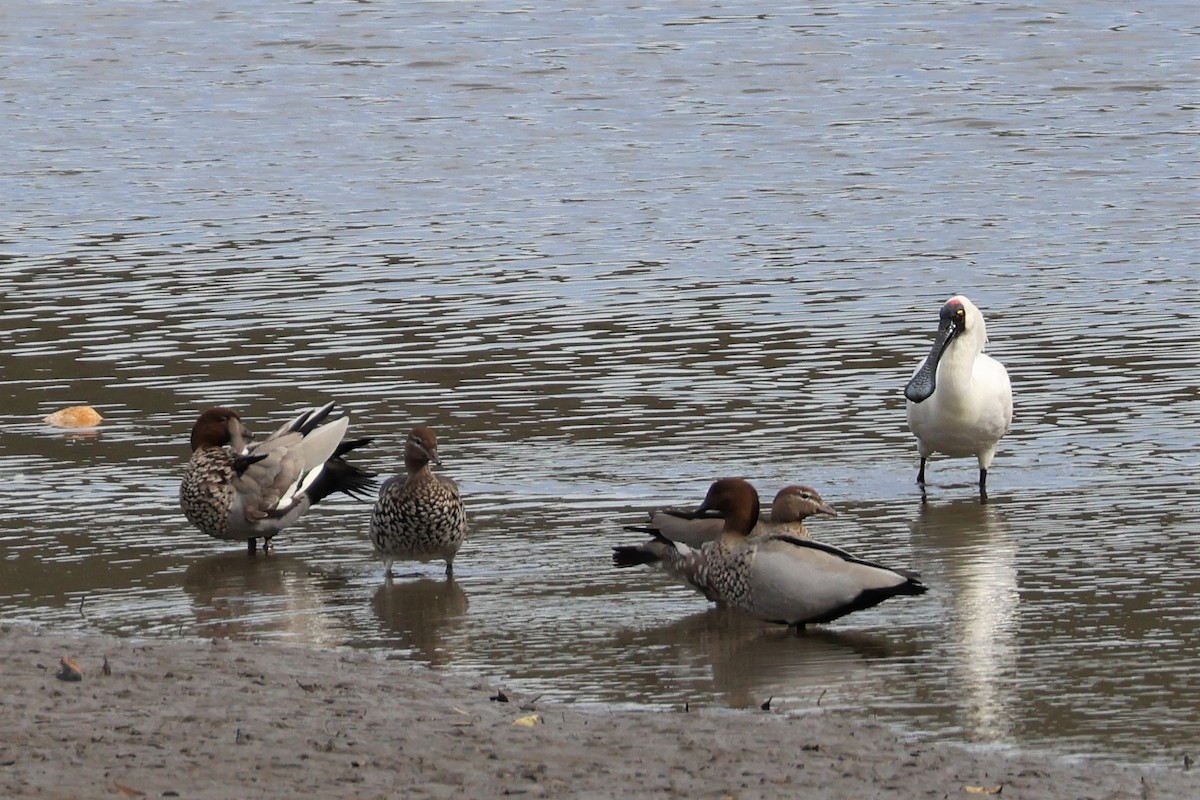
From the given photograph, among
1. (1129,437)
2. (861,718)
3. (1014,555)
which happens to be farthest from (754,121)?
(861,718)

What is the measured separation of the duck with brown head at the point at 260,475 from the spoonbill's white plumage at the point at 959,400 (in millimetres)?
2754

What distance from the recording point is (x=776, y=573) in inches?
325

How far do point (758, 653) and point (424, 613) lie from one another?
141cm

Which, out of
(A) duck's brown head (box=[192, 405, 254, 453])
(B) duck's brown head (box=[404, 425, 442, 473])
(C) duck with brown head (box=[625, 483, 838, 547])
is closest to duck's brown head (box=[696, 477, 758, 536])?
(C) duck with brown head (box=[625, 483, 838, 547])

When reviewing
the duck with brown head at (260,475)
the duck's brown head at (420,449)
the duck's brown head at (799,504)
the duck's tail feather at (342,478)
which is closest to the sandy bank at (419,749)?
the duck's brown head at (799,504)

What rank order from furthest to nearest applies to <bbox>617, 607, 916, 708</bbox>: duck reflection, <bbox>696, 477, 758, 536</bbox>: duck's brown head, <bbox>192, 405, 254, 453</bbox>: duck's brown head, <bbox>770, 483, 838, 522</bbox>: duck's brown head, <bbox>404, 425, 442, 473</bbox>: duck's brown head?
<bbox>192, 405, 254, 453</bbox>: duck's brown head, <bbox>404, 425, 442, 473</bbox>: duck's brown head, <bbox>770, 483, 838, 522</bbox>: duck's brown head, <bbox>696, 477, 758, 536</bbox>: duck's brown head, <bbox>617, 607, 916, 708</bbox>: duck reflection

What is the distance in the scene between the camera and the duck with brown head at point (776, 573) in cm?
813

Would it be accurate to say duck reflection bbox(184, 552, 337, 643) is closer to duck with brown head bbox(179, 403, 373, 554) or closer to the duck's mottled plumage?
duck with brown head bbox(179, 403, 373, 554)

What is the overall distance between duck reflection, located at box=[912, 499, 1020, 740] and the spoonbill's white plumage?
36 centimetres

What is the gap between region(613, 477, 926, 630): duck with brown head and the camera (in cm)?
813

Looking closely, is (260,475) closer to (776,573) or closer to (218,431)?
(218,431)

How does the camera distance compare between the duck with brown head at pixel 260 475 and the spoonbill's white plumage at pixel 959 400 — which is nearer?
the duck with brown head at pixel 260 475

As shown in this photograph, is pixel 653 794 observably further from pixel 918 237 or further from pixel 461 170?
pixel 461 170

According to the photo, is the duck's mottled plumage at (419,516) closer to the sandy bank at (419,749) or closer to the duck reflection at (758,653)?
the duck reflection at (758,653)
